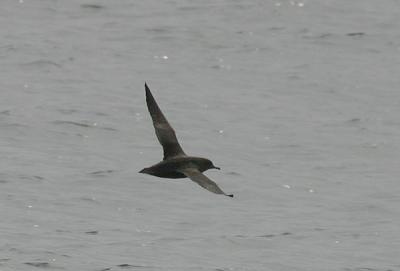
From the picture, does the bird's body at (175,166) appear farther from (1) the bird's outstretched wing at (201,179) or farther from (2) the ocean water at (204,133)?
(2) the ocean water at (204,133)

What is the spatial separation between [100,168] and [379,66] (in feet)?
36.7

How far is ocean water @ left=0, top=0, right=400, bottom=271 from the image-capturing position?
813 inches

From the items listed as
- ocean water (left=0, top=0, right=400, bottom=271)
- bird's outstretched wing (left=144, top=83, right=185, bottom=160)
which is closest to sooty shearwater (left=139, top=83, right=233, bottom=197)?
bird's outstretched wing (left=144, top=83, right=185, bottom=160)

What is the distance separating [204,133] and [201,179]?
11.7 m

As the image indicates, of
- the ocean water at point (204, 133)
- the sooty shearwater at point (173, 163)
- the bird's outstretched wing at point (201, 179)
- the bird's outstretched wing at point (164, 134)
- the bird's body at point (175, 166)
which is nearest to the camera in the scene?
the bird's outstretched wing at point (201, 179)

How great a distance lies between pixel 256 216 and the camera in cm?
2230

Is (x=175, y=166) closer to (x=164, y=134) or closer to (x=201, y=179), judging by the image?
(x=201, y=179)

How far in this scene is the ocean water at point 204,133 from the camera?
67.7 ft

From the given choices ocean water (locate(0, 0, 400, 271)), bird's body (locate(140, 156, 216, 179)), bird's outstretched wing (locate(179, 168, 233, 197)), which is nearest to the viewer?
bird's outstretched wing (locate(179, 168, 233, 197))

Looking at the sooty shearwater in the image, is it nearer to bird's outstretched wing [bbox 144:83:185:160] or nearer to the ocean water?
bird's outstretched wing [bbox 144:83:185:160]

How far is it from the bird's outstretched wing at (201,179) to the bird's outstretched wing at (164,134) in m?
0.81

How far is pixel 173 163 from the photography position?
16484 mm

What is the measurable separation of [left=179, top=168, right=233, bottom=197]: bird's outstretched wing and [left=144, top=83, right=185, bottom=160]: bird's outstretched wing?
806 millimetres

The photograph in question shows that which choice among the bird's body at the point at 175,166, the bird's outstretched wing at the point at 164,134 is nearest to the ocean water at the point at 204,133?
the bird's outstretched wing at the point at 164,134
